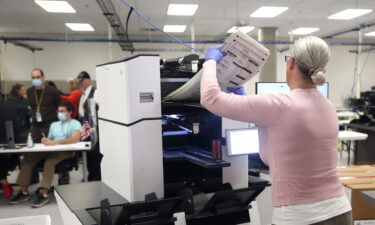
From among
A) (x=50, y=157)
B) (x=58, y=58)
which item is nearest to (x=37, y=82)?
(x=50, y=157)

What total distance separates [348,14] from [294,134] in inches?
269

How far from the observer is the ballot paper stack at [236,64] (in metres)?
1.16

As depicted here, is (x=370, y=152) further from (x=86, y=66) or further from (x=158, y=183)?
(x=86, y=66)

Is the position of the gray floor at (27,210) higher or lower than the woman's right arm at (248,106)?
lower

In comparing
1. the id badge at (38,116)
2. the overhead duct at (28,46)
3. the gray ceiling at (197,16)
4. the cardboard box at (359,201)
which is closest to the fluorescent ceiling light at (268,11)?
the gray ceiling at (197,16)

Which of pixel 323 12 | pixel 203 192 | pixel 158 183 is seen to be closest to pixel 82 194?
pixel 158 183

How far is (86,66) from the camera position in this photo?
888 centimetres

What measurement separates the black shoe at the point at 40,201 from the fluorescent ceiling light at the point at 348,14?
6372 mm

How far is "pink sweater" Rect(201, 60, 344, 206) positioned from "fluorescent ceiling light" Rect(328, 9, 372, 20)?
636 cm

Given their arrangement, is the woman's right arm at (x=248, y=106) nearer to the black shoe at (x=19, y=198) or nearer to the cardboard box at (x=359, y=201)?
the cardboard box at (x=359, y=201)

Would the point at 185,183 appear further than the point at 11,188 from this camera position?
No

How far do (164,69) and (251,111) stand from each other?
677 millimetres

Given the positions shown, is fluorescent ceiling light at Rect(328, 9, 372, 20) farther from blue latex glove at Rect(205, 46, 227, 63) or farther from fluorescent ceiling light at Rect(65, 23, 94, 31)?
blue latex glove at Rect(205, 46, 227, 63)

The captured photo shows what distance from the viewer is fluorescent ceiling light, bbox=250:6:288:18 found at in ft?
19.9
